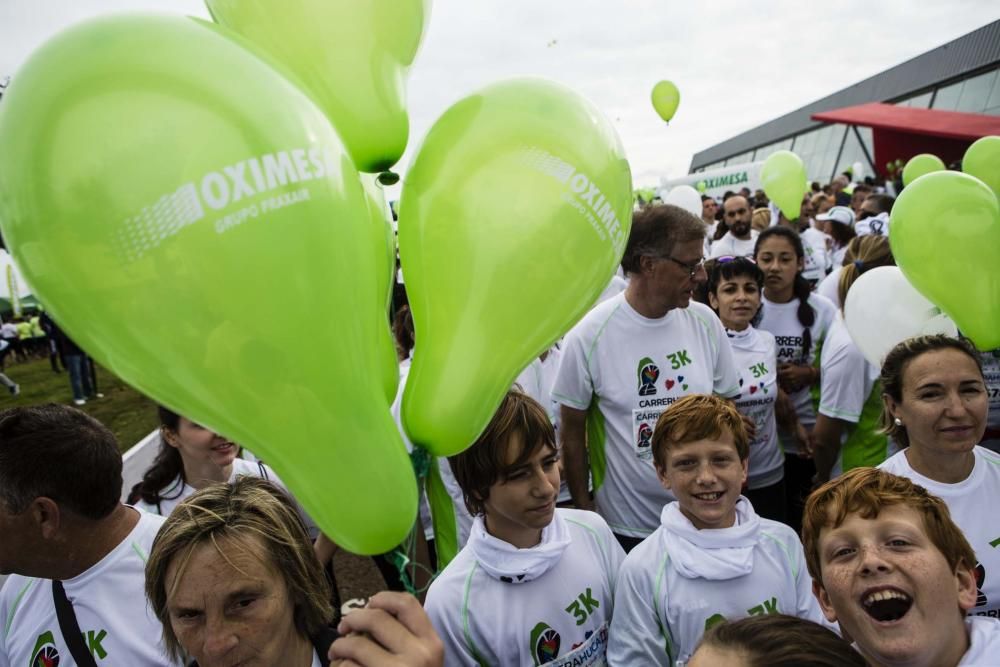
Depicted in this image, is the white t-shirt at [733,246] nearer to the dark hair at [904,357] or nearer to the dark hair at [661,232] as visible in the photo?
the dark hair at [661,232]

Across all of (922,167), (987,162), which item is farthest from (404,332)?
(922,167)

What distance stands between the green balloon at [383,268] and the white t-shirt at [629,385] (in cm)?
132

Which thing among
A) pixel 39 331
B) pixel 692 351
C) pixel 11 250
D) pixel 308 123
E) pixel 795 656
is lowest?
pixel 39 331

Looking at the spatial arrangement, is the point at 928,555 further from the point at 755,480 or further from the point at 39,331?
the point at 39,331

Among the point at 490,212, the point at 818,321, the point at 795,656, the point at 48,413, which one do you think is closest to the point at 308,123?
the point at 490,212

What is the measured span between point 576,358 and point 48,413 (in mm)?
1767

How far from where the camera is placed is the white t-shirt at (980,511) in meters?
1.77

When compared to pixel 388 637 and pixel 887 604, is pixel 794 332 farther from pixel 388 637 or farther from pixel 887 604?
pixel 388 637

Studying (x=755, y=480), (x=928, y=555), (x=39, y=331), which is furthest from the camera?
(x=39, y=331)

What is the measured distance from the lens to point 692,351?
2523 millimetres

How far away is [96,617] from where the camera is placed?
5.31 ft

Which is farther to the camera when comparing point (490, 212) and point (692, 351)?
point (692, 351)

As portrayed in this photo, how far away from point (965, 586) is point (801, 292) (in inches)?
92.7

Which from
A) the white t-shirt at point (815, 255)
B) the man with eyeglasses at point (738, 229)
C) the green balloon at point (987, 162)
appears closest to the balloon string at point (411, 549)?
the green balloon at point (987, 162)
